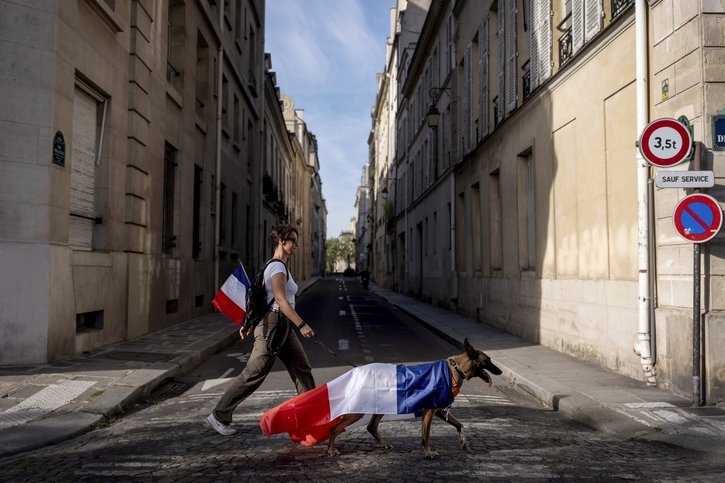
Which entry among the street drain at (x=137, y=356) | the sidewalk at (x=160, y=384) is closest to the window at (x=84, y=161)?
the street drain at (x=137, y=356)

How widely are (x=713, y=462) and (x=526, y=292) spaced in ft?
26.2

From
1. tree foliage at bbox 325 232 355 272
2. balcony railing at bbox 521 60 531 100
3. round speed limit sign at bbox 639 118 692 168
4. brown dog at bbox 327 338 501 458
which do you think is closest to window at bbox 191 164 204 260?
balcony railing at bbox 521 60 531 100

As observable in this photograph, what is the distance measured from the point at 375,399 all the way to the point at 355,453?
61cm

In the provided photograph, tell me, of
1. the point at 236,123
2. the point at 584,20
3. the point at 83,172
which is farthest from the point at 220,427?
the point at 236,123

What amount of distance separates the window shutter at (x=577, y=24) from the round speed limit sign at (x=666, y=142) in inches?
154

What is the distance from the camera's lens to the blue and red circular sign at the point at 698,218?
6.29m

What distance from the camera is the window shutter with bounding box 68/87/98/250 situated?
31.6ft

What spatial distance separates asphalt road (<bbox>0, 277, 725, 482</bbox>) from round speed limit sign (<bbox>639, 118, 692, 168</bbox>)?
290 cm

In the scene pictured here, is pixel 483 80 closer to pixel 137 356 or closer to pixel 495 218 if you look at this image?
pixel 495 218

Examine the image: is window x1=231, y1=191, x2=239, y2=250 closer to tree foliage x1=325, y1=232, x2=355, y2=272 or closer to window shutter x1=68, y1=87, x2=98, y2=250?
window shutter x1=68, y1=87, x2=98, y2=250

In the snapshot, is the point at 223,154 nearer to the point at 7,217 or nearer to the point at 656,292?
the point at 7,217

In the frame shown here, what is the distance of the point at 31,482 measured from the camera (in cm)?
419

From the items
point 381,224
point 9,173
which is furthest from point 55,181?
point 381,224

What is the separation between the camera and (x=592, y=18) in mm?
9742
